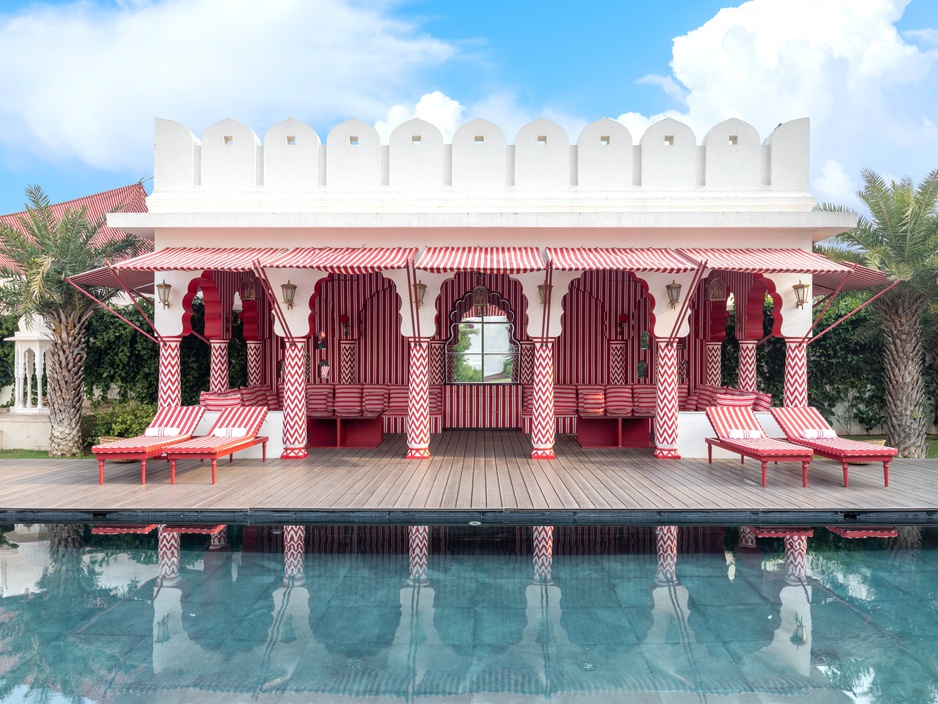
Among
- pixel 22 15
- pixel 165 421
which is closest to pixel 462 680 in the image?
pixel 165 421

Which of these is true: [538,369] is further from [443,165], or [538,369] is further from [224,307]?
[224,307]

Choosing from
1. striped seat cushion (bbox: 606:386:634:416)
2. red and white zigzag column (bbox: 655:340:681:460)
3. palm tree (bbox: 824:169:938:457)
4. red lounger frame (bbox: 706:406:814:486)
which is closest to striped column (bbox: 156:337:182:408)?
striped seat cushion (bbox: 606:386:634:416)

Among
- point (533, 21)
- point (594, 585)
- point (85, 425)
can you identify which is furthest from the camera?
point (533, 21)

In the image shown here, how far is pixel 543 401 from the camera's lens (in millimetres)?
10766

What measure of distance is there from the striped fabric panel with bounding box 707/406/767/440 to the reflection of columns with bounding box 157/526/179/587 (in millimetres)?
7822

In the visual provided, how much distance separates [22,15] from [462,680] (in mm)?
32992

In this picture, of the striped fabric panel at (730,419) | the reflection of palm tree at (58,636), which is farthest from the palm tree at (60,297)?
the striped fabric panel at (730,419)

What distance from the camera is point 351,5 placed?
765 inches

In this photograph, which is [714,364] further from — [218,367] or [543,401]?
[218,367]

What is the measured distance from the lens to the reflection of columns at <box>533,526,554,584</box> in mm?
6090

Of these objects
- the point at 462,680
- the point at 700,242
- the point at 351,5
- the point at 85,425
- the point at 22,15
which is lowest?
the point at 462,680

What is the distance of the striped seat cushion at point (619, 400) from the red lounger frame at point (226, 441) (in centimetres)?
632

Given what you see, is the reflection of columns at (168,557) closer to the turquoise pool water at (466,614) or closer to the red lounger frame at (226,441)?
the turquoise pool water at (466,614)

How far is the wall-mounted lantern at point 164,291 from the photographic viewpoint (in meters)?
10.9
